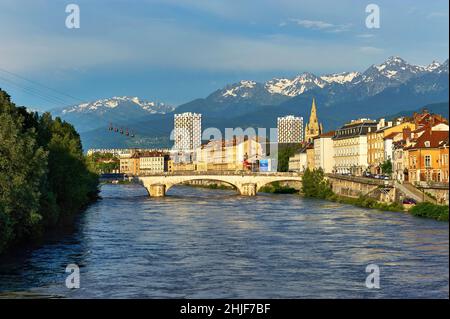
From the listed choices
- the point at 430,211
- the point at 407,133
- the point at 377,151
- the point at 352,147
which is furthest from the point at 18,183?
the point at 352,147

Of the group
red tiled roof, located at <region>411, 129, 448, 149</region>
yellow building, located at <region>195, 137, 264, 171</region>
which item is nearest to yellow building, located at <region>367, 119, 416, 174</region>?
red tiled roof, located at <region>411, 129, 448, 149</region>

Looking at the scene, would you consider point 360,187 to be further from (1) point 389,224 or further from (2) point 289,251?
(2) point 289,251

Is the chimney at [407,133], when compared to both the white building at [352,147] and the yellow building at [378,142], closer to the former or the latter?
the yellow building at [378,142]

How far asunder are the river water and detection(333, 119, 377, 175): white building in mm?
38448

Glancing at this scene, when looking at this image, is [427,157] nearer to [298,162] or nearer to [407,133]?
[407,133]

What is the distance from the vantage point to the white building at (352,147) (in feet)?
299

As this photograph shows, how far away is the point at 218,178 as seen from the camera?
91875 mm

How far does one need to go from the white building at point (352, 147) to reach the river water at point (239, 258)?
1514 inches

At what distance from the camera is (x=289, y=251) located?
34.9m

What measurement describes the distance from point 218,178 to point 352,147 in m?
16.6

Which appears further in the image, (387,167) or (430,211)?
(387,167)

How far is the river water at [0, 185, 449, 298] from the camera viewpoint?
2573cm
